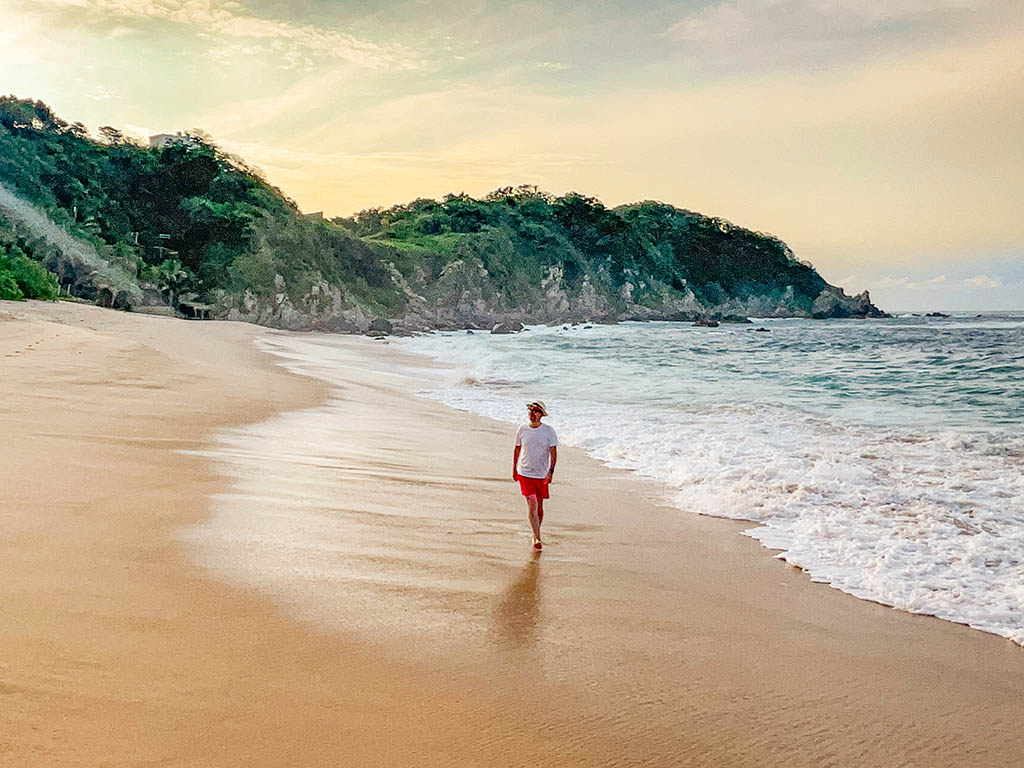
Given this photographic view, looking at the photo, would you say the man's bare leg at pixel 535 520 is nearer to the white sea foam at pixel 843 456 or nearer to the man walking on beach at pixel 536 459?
the man walking on beach at pixel 536 459

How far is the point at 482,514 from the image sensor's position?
6.47 m

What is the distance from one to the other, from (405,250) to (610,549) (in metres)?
82.0

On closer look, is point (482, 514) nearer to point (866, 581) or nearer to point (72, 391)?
point (866, 581)

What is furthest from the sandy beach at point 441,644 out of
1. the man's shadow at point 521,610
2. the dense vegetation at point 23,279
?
the dense vegetation at point 23,279

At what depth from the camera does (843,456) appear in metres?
9.50

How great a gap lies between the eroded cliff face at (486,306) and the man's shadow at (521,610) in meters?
49.8

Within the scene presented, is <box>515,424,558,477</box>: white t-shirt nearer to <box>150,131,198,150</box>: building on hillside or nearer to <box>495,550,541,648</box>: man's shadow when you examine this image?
<box>495,550,541,648</box>: man's shadow

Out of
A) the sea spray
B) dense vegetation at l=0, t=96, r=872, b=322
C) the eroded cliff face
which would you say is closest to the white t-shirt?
dense vegetation at l=0, t=96, r=872, b=322

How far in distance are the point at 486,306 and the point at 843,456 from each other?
79.9 metres

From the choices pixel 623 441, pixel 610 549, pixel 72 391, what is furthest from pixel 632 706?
pixel 72 391

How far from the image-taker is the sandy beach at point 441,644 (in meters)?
2.84

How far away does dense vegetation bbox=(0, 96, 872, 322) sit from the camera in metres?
54.1

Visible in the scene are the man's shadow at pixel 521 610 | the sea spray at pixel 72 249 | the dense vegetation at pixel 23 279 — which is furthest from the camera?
the sea spray at pixel 72 249

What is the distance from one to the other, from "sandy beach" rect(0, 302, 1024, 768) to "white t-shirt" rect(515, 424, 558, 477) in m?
0.50
